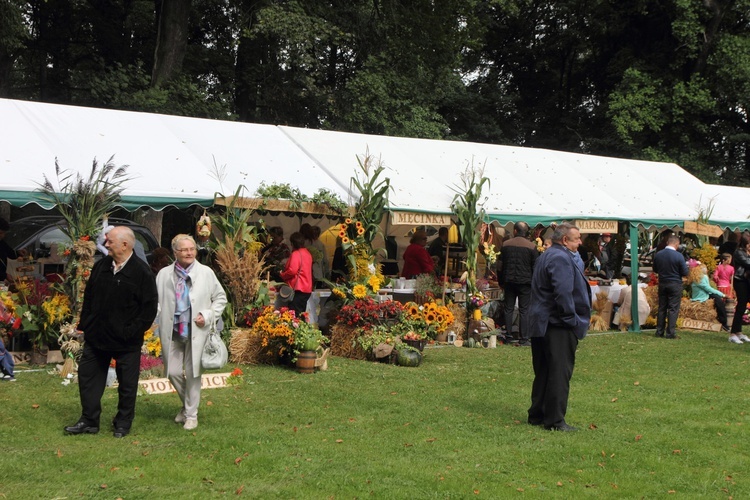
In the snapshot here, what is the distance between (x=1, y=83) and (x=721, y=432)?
2350 centimetres

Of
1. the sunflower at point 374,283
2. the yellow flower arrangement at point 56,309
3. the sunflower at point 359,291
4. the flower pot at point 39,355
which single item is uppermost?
the sunflower at point 374,283

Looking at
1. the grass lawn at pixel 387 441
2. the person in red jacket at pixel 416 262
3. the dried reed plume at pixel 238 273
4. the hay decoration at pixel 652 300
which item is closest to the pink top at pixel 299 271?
the dried reed plume at pixel 238 273

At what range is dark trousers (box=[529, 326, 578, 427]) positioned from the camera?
302 inches

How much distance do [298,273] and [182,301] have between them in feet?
15.7

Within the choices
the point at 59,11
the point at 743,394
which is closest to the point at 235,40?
the point at 59,11

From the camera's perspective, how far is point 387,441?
7.27m

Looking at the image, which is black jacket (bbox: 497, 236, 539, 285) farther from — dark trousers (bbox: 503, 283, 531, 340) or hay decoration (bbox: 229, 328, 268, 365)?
hay decoration (bbox: 229, 328, 268, 365)

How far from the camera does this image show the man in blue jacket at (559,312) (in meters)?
7.59

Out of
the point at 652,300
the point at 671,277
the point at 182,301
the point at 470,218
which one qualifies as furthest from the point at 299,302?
Answer: the point at 652,300

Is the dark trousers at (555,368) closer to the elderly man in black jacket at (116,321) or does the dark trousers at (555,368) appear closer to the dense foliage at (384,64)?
the elderly man in black jacket at (116,321)

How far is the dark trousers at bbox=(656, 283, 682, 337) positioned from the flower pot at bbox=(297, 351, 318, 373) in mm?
7513

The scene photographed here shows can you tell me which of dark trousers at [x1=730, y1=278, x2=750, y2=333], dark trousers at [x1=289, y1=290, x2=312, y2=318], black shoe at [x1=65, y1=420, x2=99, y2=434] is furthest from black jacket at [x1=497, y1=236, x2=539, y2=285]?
black shoe at [x1=65, y1=420, x2=99, y2=434]

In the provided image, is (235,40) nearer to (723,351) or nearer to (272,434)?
(723,351)

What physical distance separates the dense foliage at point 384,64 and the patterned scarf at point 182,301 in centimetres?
1549
